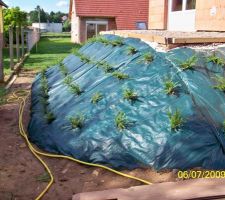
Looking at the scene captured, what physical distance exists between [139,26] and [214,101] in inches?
924

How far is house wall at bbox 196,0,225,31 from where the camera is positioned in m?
8.90

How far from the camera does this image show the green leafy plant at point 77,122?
5.28 metres

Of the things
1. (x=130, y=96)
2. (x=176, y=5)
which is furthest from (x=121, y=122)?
(x=176, y=5)

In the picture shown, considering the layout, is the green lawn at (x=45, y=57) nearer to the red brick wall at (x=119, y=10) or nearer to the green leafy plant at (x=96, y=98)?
the red brick wall at (x=119, y=10)

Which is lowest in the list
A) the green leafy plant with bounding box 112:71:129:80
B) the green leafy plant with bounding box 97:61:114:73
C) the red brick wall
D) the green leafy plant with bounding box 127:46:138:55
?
the green leafy plant with bounding box 112:71:129:80

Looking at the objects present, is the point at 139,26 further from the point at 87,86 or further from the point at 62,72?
the point at 87,86

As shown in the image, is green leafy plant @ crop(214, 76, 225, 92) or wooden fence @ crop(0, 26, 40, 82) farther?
wooden fence @ crop(0, 26, 40, 82)

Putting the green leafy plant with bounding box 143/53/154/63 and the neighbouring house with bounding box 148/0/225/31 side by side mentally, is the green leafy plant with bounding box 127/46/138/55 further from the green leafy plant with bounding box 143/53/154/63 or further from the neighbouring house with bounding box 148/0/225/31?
the neighbouring house with bounding box 148/0/225/31

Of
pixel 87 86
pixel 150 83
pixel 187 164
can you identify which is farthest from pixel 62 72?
pixel 187 164

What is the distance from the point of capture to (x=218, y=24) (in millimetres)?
9031

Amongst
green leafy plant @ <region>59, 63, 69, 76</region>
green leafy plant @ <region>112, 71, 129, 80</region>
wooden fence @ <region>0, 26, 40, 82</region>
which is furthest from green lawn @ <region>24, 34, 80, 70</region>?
green leafy plant @ <region>112, 71, 129, 80</region>

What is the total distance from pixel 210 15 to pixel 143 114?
5.50 metres

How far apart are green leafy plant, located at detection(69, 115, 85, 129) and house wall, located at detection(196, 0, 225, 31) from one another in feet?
16.5

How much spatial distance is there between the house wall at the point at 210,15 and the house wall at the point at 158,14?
318 centimetres
